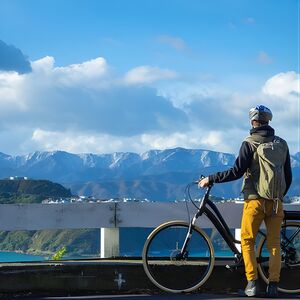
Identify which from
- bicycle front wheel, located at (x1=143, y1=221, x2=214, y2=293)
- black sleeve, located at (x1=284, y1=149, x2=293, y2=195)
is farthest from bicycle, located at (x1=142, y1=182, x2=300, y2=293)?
black sleeve, located at (x1=284, y1=149, x2=293, y2=195)

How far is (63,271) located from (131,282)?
77 centimetres

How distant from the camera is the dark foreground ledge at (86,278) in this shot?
662 cm

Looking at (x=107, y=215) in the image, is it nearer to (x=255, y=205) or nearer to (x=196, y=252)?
(x=196, y=252)

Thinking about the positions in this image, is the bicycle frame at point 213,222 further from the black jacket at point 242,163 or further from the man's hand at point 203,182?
the black jacket at point 242,163

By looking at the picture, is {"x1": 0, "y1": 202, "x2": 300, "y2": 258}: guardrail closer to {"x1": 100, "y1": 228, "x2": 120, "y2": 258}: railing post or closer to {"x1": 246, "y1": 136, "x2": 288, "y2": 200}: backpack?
{"x1": 100, "y1": 228, "x2": 120, "y2": 258}: railing post

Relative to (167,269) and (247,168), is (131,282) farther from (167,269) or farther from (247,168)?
(247,168)

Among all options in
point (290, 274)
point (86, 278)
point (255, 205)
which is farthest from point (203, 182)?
point (86, 278)

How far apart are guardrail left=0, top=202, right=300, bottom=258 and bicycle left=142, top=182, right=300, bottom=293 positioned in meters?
0.84

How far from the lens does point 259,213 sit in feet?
21.0

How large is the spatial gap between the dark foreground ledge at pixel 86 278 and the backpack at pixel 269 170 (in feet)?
3.66

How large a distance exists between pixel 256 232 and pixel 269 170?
69 centimetres

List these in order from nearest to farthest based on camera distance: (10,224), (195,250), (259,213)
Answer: (259,213), (195,250), (10,224)

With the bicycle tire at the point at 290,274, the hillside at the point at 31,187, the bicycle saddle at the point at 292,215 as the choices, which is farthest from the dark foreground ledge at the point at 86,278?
the hillside at the point at 31,187

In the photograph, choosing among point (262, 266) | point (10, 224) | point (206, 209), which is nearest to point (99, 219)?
point (10, 224)
